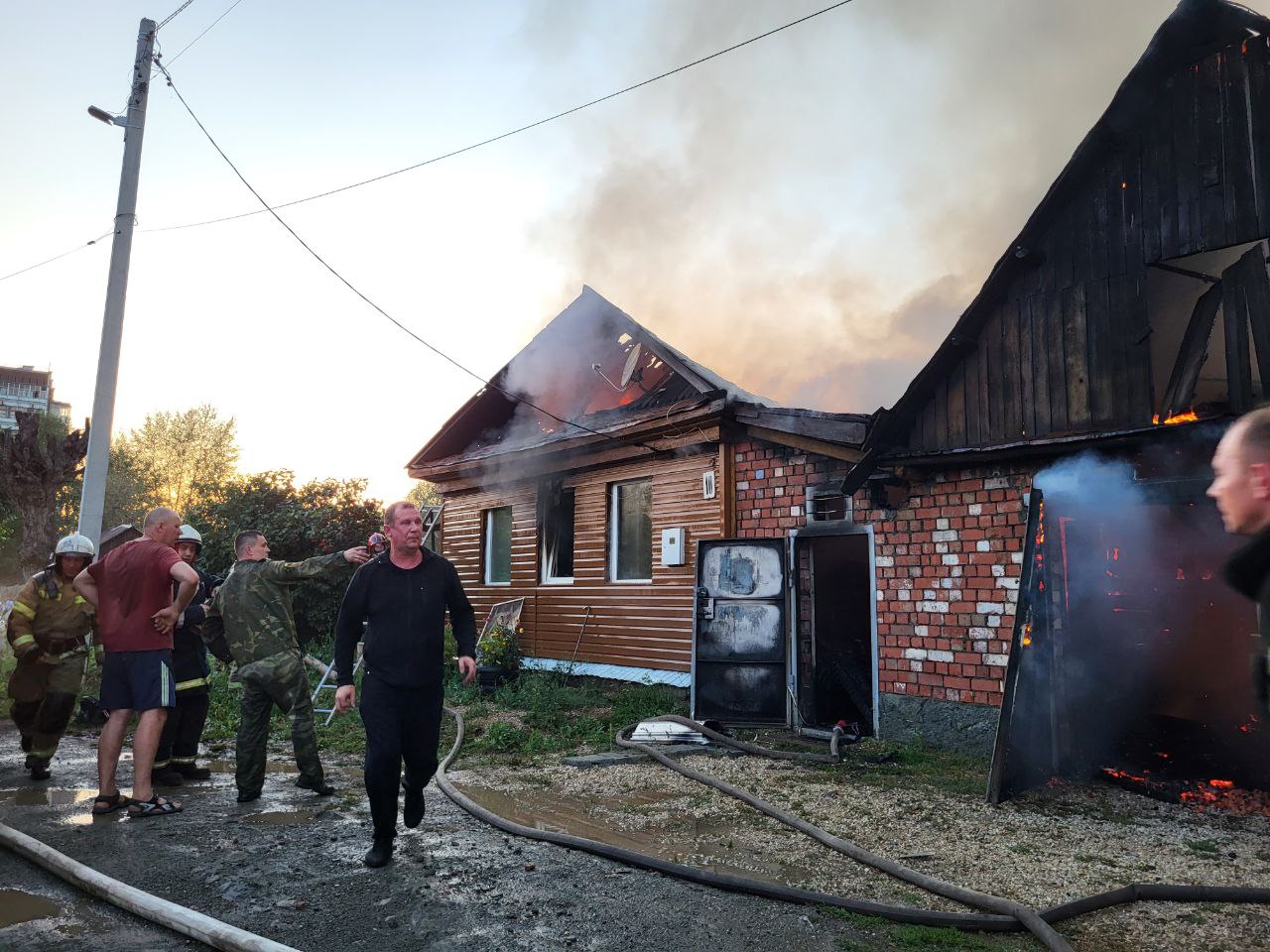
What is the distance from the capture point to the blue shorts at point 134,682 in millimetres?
5262

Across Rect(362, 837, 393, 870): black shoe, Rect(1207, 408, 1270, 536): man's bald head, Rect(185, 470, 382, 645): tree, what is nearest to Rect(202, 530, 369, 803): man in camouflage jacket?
Rect(362, 837, 393, 870): black shoe

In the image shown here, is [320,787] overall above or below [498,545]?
below

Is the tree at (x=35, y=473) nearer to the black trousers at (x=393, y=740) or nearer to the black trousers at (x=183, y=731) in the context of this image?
the black trousers at (x=183, y=731)

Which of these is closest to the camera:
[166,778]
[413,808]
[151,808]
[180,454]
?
[413,808]

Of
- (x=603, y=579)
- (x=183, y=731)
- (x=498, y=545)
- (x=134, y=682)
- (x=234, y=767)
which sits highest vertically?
(x=498, y=545)

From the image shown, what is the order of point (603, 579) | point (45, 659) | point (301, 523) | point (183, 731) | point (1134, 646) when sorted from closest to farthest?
point (183, 731) < point (45, 659) < point (1134, 646) < point (603, 579) < point (301, 523)

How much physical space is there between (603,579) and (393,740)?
7259 mm

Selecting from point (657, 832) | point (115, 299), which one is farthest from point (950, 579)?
point (115, 299)

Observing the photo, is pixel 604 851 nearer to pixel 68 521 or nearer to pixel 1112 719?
pixel 1112 719

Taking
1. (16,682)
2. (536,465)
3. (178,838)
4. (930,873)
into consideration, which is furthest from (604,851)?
(536,465)

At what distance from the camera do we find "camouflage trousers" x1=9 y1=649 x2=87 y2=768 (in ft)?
20.4

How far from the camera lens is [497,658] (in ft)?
38.8

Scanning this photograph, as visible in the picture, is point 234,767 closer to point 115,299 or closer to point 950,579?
point 115,299

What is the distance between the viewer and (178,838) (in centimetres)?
457
